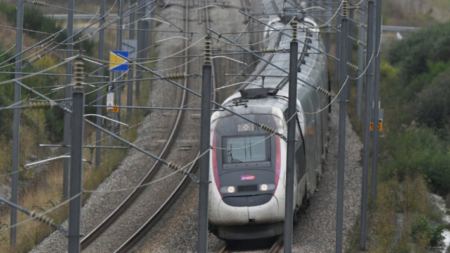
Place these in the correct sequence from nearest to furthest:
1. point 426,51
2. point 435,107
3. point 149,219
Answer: point 149,219, point 435,107, point 426,51

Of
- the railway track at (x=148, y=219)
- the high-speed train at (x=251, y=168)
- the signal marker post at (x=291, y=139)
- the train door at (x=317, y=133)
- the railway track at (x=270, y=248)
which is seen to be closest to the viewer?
the signal marker post at (x=291, y=139)

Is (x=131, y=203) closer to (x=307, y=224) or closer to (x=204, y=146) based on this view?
(x=307, y=224)

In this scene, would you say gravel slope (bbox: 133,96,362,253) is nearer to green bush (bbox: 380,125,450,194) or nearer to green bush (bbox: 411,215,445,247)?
green bush (bbox: 380,125,450,194)

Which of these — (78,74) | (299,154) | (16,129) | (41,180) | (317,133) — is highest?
(78,74)

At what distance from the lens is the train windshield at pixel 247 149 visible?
56.4 ft

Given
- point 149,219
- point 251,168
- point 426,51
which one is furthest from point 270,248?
point 426,51

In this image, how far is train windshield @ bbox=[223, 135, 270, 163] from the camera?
56.4 ft

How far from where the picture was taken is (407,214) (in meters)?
21.2

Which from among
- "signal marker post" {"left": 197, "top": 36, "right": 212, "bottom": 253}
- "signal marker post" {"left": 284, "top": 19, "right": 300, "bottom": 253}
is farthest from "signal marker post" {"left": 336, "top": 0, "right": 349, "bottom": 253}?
"signal marker post" {"left": 197, "top": 36, "right": 212, "bottom": 253}

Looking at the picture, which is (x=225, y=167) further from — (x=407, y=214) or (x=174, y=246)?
(x=407, y=214)

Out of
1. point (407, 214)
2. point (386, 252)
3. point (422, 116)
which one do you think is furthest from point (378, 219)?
point (422, 116)

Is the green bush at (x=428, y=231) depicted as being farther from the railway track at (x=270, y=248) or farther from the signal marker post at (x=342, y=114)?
the signal marker post at (x=342, y=114)

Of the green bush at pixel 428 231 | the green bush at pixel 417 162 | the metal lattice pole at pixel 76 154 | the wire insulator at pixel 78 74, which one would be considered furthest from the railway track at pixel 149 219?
the wire insulator at pixel 78 74

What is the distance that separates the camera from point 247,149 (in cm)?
1723
